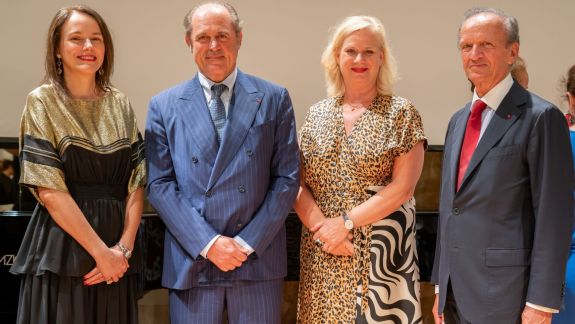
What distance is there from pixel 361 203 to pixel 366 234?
0.46 feet

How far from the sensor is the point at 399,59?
4.45 m

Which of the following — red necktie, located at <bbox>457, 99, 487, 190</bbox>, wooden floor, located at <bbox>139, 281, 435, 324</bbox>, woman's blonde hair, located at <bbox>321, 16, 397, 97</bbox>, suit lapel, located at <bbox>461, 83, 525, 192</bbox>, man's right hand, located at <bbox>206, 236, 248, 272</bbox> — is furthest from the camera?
wooden floor, located at <bbox>139, 281, 435, 324</bbox>

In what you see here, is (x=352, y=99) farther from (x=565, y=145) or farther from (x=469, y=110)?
(x=565, y=145)

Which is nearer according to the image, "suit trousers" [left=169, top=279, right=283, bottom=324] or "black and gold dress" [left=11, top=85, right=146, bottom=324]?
"black and gold dress" [left=11, top=85, right=146, bottom=324]

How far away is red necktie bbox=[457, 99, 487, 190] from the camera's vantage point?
2361 millimetres

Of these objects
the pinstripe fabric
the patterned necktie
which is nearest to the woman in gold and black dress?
the pinstripe fabric

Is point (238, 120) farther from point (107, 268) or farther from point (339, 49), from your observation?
point (107, 268)

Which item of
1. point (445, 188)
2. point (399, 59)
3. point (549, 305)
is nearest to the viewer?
point (549, 305)

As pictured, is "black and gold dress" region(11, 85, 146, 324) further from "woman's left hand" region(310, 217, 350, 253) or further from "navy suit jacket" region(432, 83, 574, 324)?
"navy suit jacket" region(432, 83, 574, 324)

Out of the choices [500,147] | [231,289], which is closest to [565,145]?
[500,147]

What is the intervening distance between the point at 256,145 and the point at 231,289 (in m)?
0.62

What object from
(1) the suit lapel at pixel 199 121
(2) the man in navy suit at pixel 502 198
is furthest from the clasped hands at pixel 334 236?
(1) the suit lapel at pixel 199 121

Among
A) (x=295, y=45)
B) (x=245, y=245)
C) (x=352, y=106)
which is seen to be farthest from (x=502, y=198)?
(x=295, y=45)

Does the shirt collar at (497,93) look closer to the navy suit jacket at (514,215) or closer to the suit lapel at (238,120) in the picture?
the navy suit jacket at (514,215)
